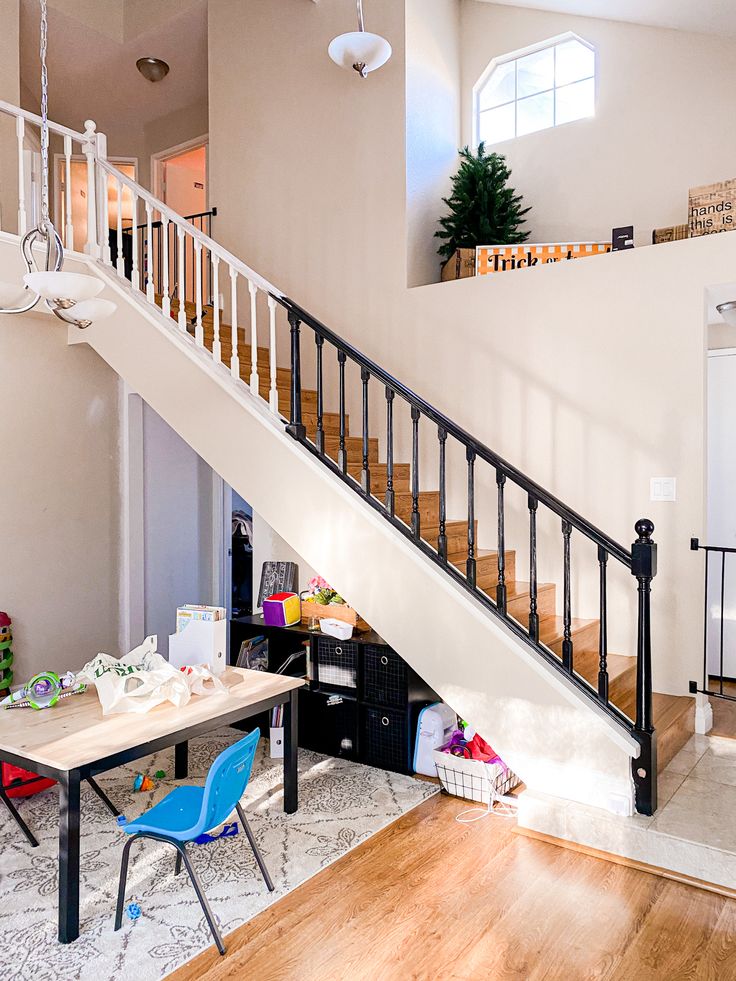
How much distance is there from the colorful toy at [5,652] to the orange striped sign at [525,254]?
3856 millimetres

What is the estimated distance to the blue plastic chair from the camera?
243cm

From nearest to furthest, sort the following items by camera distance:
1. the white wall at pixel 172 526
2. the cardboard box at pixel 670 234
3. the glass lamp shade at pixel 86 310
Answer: the glass lamp shade at pixel 86 310 → the cardboard box at pixel 670 234 → the white wall at pixel 172 526

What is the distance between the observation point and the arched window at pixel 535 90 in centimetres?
509

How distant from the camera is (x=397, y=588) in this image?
11.6 feet

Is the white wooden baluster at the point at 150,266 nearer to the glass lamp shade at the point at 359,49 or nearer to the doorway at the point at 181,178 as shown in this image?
the glass lamp shade at the point at 359,49

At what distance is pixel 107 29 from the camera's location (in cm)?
641

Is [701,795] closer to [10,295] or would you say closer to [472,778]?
[472,778]

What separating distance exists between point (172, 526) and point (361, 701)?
2.94 metres

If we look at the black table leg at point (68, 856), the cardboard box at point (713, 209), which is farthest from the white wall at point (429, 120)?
the black table leg at point (68, 856)

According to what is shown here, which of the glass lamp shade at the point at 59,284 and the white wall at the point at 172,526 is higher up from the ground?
the glass lamp shade at the point at 59,284

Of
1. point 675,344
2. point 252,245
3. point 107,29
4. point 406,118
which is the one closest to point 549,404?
point 675,344

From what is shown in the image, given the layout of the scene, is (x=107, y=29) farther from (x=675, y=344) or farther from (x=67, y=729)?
(x=67, y=729)

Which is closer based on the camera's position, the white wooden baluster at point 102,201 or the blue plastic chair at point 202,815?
the blue plastic chair at point 202,815

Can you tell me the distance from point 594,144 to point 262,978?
16.6 feet
